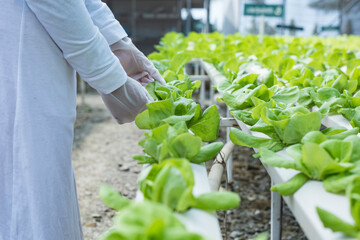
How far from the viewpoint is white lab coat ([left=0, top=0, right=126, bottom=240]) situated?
1200 millimetres

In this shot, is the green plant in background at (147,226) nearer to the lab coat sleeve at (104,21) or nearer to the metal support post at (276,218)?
the metal support post at (276,218)

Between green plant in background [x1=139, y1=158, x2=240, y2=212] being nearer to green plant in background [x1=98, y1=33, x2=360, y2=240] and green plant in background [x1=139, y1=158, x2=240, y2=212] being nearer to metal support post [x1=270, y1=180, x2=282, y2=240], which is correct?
green plant in background [x1=98, y1=33, x2=360, y2=240]

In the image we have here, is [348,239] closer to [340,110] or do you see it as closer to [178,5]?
[340,110]

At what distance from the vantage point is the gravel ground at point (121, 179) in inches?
103

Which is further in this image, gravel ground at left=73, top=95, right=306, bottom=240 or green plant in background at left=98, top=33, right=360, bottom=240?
gravel ground at left=73, top=95, right=306, bottom=240

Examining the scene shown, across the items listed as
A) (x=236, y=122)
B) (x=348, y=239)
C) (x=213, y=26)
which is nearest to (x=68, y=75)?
(x=236, y=122)

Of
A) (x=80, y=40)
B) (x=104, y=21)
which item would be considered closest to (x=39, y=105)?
(x=80, y=40)

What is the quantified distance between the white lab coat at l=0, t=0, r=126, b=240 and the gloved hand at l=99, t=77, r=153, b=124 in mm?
61

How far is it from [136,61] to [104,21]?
0.19 metres

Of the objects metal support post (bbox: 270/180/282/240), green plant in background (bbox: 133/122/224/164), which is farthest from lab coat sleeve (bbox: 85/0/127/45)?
metal support post (bbox: 270/180/282/240)

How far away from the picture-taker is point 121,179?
3.36 m

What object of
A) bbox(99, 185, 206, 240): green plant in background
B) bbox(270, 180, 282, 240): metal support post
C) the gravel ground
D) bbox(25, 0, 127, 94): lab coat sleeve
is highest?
bbox(25, 0, 127, 94): lab coat sleeve

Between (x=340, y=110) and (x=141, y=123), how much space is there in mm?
599

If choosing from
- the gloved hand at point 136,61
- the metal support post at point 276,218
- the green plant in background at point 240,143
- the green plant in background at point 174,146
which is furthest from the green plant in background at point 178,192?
the gloved hand at point 136,61
